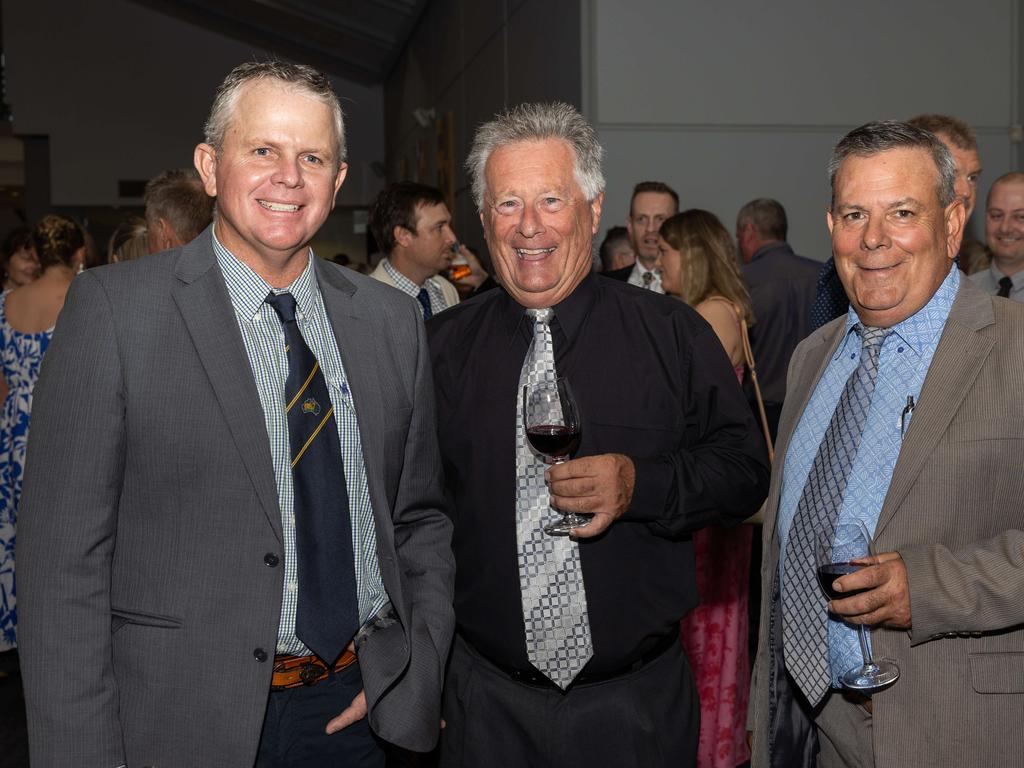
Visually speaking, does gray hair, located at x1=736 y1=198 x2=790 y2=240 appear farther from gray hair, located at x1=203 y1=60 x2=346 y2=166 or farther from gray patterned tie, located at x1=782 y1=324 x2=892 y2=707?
gray hair, located at x1=203 y1=60 x2=346 y2=166

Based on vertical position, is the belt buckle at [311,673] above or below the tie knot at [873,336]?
below

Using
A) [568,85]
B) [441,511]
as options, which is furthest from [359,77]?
[441,511]

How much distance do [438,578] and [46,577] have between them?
70cm

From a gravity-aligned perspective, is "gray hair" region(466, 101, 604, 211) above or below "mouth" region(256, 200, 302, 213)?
above

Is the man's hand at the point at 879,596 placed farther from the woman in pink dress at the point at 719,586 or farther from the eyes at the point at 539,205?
the woman in pink dress at the point at 719,586

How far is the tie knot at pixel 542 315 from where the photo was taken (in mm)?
2193

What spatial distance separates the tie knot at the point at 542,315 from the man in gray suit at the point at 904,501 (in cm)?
57

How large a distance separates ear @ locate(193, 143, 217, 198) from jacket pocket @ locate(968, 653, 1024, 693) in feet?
5.14

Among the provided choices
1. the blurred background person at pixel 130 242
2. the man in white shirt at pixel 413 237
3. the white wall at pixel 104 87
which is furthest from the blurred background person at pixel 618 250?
the white wall at pixel 104 87

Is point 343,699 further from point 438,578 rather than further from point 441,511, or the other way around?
point 441,511

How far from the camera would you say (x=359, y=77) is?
1839 centimetres

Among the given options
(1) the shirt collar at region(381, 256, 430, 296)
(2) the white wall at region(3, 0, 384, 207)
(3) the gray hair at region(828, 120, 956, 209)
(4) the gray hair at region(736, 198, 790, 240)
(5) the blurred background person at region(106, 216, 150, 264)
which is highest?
(2) the white wall at region(3, 0, 384, 207)

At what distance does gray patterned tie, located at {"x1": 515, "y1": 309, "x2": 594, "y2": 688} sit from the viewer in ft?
6.66

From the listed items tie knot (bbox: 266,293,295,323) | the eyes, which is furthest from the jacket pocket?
tie knot (bbox: 266,293,295,323)
